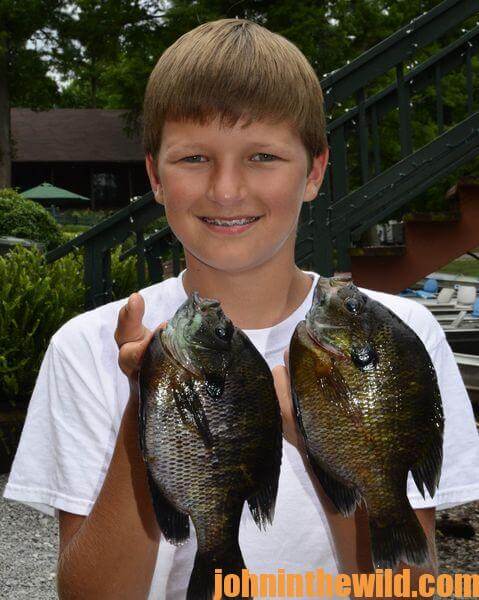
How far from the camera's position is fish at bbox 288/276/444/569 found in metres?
0.76

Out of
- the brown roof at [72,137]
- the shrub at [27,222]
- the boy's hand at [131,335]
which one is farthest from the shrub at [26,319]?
the brown roof at [72,137]

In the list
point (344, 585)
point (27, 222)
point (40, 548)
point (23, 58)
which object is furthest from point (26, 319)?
point (23, 58)

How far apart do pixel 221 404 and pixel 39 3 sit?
29844mm

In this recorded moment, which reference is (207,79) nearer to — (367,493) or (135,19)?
(367,493)

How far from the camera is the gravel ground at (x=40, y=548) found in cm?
504

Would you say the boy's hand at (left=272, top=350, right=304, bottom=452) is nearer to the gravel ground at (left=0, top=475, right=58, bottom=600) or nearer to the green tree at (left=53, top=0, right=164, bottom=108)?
the gravel ground at (left=0, top=475, right=58, bottom=600)

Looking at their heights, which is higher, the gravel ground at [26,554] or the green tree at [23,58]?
the green tree at [23,58]

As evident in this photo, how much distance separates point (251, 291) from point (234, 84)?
10.4 inches

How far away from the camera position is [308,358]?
77 centimetres

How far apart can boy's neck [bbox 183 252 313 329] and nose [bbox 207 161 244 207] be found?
110 mm

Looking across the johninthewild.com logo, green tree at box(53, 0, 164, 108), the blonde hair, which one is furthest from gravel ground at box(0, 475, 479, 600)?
green tree at box(53, 0, 164, 108)

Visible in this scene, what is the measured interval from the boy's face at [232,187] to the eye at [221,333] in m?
0.25

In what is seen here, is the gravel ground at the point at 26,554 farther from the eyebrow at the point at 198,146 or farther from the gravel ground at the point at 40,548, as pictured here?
the eyebrow at the point at 198,146

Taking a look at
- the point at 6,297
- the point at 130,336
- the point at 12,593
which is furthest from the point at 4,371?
the point at 130,336
